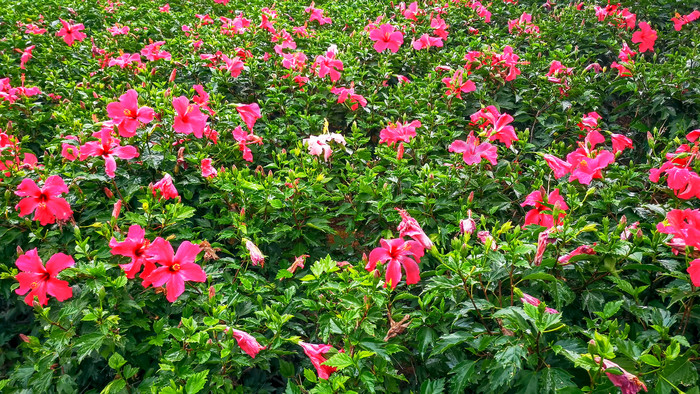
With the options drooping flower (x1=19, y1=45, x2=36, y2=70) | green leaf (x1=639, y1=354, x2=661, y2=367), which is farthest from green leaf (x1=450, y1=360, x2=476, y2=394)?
drooping flower (x1=19, y1=45, x2=36, y2=70)

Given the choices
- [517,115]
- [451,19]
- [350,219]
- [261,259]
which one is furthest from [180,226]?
[451,19]

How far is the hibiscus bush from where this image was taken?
1.42 metres

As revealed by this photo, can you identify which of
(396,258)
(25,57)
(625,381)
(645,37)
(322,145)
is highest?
(645,37)

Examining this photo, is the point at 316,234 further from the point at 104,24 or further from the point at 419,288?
the point at 104,24

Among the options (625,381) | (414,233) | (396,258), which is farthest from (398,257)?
(625,381)

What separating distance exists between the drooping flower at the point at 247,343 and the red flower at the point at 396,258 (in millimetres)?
459

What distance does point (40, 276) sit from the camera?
1.62 meters

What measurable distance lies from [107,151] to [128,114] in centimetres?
20

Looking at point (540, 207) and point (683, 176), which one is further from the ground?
point (683, 176)

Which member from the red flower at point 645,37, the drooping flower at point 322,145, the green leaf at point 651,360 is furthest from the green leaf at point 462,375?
the red flower at point 645,37

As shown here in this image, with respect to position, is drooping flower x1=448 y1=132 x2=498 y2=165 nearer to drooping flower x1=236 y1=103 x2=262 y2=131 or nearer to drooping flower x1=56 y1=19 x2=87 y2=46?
drooping flower x1=236 y1=103 x2=262 y2=131

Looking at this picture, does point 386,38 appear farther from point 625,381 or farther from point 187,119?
point 625,381

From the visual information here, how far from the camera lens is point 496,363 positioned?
1.30m

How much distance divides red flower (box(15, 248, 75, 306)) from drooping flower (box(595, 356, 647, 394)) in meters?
1.75
